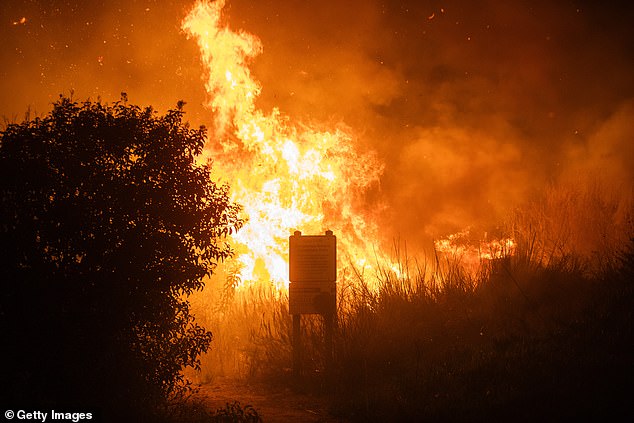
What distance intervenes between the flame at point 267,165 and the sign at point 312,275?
6016 mm

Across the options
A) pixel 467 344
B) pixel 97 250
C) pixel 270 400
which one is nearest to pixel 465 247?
pixel 467 344

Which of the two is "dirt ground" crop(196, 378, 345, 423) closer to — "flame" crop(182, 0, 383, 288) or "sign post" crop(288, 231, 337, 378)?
"sign post" crop(288, 231, 337, 378)

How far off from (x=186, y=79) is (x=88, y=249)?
13.2 m

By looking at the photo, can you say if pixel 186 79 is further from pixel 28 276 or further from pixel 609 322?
pixel 609 322

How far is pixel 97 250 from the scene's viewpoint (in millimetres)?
5977

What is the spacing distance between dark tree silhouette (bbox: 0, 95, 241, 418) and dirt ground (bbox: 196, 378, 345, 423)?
133cm

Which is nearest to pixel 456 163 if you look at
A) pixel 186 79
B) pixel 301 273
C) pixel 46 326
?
pixel 186 79

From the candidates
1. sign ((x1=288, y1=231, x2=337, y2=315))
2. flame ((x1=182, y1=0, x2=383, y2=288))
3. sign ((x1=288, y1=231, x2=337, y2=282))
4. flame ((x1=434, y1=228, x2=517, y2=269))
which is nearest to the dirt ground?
sign ((x1=288, y1=231, x2=337, y2=315))

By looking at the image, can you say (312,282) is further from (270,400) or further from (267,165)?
(267,165)

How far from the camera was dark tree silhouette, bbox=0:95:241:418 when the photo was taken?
5543 millimetres

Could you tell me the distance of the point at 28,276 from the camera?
5527mm

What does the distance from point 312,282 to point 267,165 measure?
7.31 metres

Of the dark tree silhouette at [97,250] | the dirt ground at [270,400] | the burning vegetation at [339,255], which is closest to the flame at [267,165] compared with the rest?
the burning vegetation at [339,255]

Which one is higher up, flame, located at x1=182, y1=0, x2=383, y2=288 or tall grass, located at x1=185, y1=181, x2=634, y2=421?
flame, located at x1=182, y1=0, x2=383, y2=288
